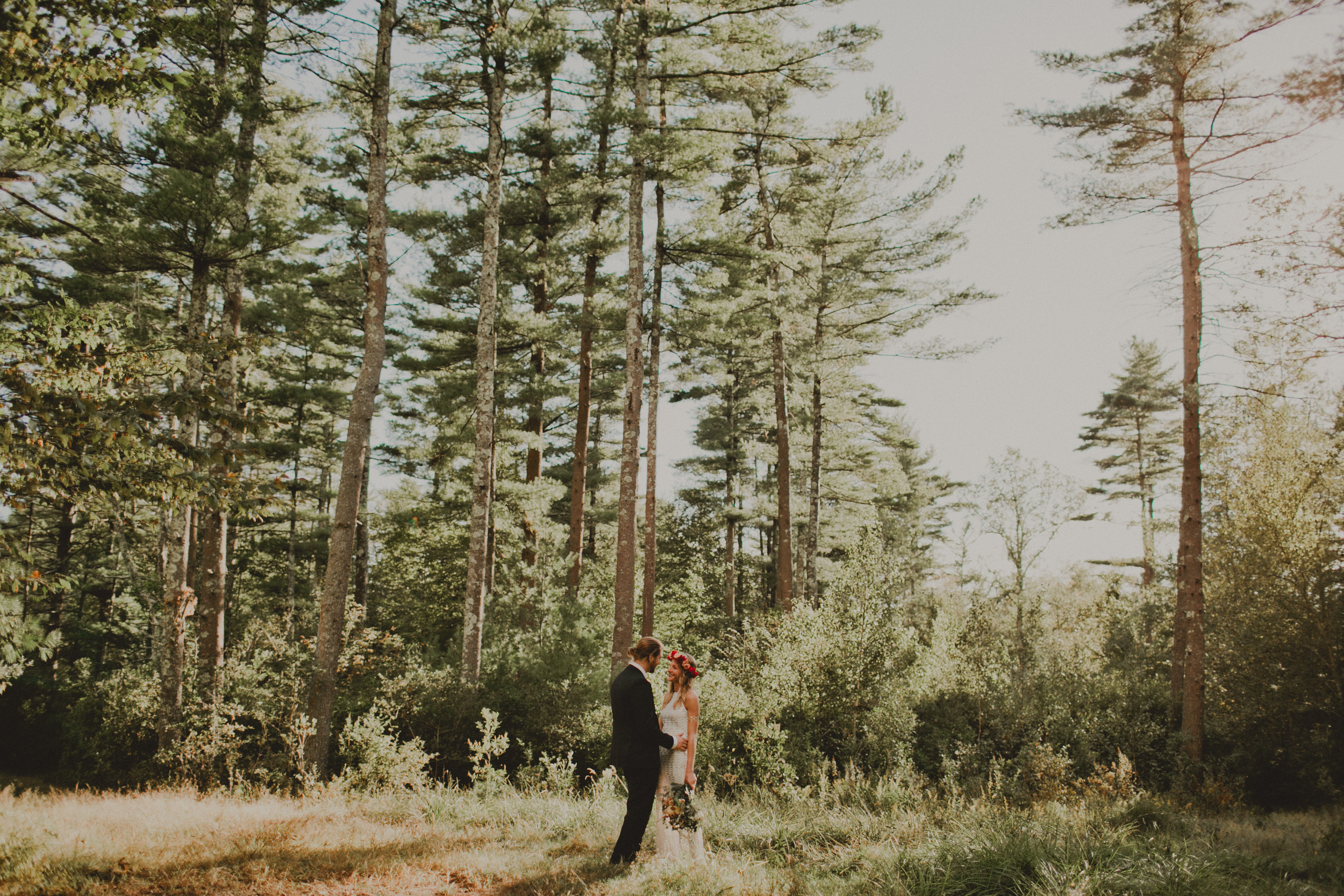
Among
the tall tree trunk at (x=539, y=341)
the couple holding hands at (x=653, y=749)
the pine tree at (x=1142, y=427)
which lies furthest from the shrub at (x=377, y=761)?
the pine tree at (x=1142, y=427)

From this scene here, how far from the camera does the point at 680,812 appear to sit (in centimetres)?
484

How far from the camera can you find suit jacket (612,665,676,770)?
520 centimetres

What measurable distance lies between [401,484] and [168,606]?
67.2 feet

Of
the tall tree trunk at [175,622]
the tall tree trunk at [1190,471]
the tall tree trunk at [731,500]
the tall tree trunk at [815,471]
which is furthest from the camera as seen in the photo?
the tall tree trunk at [731,500]

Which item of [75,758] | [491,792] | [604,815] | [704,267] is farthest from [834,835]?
[75,758]

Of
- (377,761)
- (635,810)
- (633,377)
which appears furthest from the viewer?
(633,377)

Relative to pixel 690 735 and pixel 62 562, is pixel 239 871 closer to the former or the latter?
pixel 690 735

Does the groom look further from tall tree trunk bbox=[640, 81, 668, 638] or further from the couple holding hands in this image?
tall tree trunk bbox=[640, 81, 668, 638]

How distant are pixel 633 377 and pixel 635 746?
820cm

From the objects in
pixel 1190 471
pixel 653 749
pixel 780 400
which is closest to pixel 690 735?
pixel 653 749

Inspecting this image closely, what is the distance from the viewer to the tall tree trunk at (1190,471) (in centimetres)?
1238

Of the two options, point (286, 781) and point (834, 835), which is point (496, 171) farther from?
point (834, 835)

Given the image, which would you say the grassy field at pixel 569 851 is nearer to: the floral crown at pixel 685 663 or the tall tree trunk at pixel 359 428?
the tall tree trunk at pixel 359 428

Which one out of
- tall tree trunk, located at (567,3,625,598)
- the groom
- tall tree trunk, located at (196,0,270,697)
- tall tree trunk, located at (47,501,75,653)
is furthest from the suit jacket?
tall tree trunk, located at (47,501,75,653)
